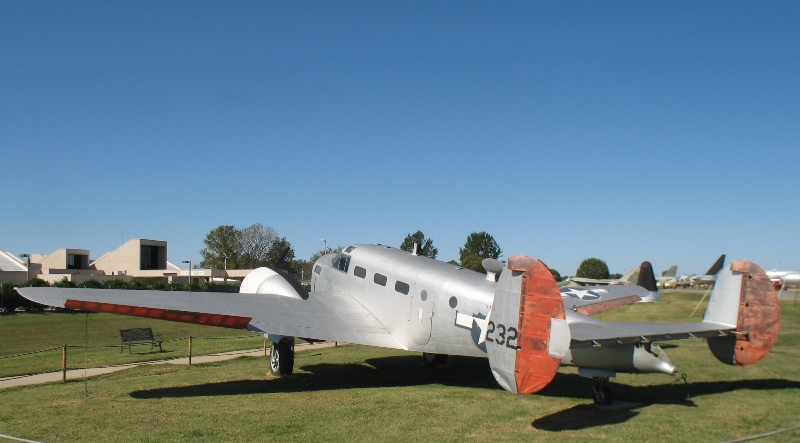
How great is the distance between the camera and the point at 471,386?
43.4 feet

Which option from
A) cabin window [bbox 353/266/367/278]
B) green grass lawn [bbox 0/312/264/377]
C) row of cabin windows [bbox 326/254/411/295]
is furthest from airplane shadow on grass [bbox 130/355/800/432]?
green grass lawn [bbox 0/312/264/377]

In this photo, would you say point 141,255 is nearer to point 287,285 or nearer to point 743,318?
point 287,285

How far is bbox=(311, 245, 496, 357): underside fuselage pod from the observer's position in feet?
39.1

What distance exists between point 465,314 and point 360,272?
4.98 m

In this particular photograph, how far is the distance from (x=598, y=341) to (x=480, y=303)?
123 inches

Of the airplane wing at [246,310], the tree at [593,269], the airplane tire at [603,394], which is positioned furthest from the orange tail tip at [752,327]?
the tree at [593,269]

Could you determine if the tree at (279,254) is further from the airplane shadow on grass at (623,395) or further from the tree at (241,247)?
the airplane shadow on grass at (623,395)

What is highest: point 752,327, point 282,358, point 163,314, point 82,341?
point 163,314

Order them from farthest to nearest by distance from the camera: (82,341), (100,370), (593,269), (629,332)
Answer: (593,269) → (82,341) → (100,370) → (629,332)

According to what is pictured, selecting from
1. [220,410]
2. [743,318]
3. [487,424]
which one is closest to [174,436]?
[220,410]

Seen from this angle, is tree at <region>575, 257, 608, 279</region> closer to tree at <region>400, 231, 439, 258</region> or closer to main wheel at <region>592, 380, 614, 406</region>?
tree at <region>400, 231, 439, 258</region>

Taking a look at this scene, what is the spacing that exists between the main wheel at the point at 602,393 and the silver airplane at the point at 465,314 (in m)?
0.02

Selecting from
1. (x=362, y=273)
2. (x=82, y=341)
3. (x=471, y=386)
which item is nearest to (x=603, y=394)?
(x=471, y=386)

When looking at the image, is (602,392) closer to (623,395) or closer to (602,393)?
(602,393)
